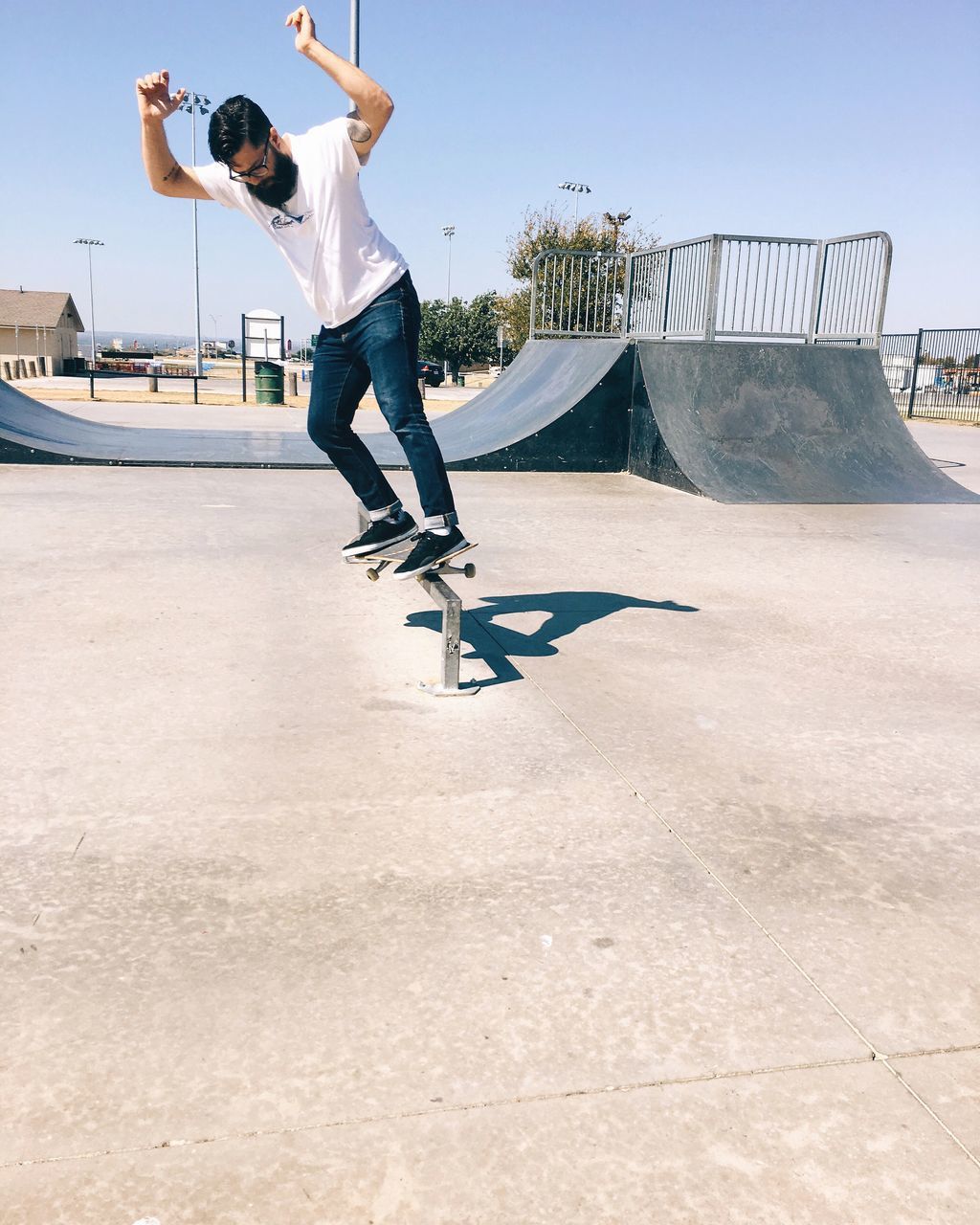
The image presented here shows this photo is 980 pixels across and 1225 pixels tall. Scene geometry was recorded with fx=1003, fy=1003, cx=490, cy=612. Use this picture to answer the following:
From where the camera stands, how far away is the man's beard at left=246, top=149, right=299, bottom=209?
358 centimetres

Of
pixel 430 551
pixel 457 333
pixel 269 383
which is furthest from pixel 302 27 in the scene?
pixel 457 333

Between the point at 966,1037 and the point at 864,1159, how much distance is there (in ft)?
1.36

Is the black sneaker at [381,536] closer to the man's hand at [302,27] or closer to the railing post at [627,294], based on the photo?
the man's hand at [302,27]

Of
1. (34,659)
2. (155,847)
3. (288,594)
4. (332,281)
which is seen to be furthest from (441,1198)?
(288,594)

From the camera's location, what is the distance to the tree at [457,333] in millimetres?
68875

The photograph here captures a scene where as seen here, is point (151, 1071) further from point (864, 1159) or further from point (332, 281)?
point (332, 281)

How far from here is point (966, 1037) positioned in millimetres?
1782

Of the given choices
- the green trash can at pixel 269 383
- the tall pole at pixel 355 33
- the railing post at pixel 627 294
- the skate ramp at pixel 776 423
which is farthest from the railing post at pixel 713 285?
the green trash can at pixel 269 383

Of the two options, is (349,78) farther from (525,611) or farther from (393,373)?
(525,611)

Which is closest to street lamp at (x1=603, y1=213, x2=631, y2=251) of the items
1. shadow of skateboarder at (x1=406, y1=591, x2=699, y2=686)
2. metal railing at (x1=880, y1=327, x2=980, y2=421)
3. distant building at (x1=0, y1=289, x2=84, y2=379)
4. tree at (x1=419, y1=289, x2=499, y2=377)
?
metal railing at (x1=880, y1=327, x2=980, y2=421)

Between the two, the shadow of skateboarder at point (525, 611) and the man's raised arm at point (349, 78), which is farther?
the shadow of skateboarder at point (525, 611)

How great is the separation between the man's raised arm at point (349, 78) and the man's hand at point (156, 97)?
0.50 metres

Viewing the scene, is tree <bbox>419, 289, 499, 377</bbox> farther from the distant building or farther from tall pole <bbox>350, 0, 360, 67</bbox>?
tall pole <bbox>350, 0, 360, 67</bbox>

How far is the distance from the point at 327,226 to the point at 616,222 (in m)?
41.0
